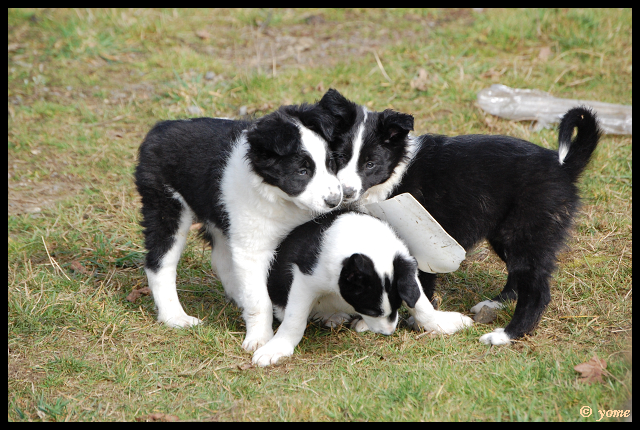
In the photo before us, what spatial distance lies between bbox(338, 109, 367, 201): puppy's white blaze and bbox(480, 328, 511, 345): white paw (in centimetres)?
117

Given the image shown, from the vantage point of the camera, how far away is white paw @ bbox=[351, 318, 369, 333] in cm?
415

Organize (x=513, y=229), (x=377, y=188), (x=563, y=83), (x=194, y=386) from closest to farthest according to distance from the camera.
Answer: (x=194, y=386) < (x=513, y=229) < (x=377, y=188) < (x=563, y=83)

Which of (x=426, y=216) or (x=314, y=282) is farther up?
(x=426, y=216)

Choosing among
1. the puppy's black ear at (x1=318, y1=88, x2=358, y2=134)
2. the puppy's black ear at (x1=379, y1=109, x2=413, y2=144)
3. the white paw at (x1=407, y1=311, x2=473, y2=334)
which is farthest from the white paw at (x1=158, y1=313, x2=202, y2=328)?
the puppy's black ear at (x1=379, y1=109, x2=413, y2=144)

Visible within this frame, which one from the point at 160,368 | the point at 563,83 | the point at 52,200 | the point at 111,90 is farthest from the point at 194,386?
the point at 563,83

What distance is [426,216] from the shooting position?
3.86 m

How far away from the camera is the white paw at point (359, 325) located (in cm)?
415

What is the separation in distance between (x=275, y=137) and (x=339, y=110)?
19.2 inches

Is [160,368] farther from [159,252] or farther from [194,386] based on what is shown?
[159,252]

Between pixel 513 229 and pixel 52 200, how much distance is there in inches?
165

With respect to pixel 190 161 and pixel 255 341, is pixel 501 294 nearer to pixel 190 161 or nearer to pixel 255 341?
pixel 255 341

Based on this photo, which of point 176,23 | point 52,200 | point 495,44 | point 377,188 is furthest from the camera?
point 176,23

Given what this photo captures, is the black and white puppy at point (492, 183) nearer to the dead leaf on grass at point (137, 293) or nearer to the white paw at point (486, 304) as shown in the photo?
the white paw at point (486, 304)

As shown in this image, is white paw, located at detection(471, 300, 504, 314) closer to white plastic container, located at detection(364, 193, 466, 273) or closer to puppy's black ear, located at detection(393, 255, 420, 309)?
white plastic container, located at detection(364, 193, 466, 273)
